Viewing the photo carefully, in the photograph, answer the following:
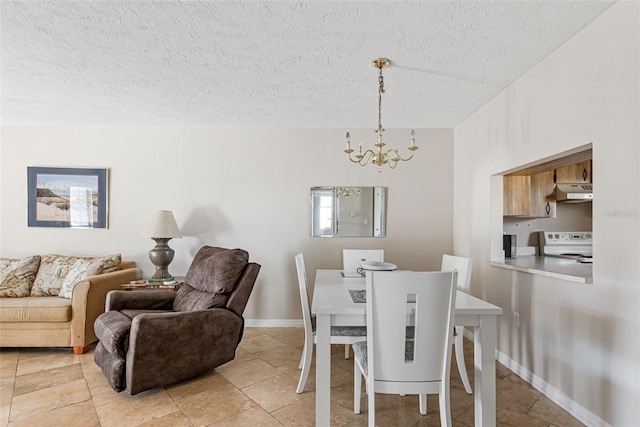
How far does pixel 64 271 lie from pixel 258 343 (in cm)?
216

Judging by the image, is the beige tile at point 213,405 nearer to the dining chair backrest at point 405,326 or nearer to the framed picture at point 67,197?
the dining chair backrest at point 405,326

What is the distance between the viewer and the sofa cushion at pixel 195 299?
252 centimetres

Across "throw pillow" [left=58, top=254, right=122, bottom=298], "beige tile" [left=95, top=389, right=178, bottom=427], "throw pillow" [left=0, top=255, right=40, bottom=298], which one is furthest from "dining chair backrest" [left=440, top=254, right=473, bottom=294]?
"throw pillow" [left=0, top=255, right=40, bottom=298]

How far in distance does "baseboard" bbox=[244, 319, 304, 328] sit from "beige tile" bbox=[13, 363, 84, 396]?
1.60 meters

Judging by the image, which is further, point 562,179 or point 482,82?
point 562,179

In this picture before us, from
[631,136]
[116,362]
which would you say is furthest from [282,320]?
[631,136]

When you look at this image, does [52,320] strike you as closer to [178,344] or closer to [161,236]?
[161,236]

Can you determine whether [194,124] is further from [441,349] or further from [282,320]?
[441,349]

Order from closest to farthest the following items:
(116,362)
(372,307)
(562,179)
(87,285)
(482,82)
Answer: (372,307) < (116,362) < (482,82) < (87,285) < (562,179)

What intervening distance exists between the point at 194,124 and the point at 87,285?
198 centimetres

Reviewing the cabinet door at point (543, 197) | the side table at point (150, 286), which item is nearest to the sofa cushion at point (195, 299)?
the side table at point (150, 286)

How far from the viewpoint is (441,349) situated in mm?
1556

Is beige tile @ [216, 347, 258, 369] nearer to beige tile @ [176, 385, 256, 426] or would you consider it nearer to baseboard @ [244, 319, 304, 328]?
beige tile @ [176, 385, 256, 426]

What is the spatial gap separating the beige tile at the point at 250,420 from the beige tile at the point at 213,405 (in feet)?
0.12
